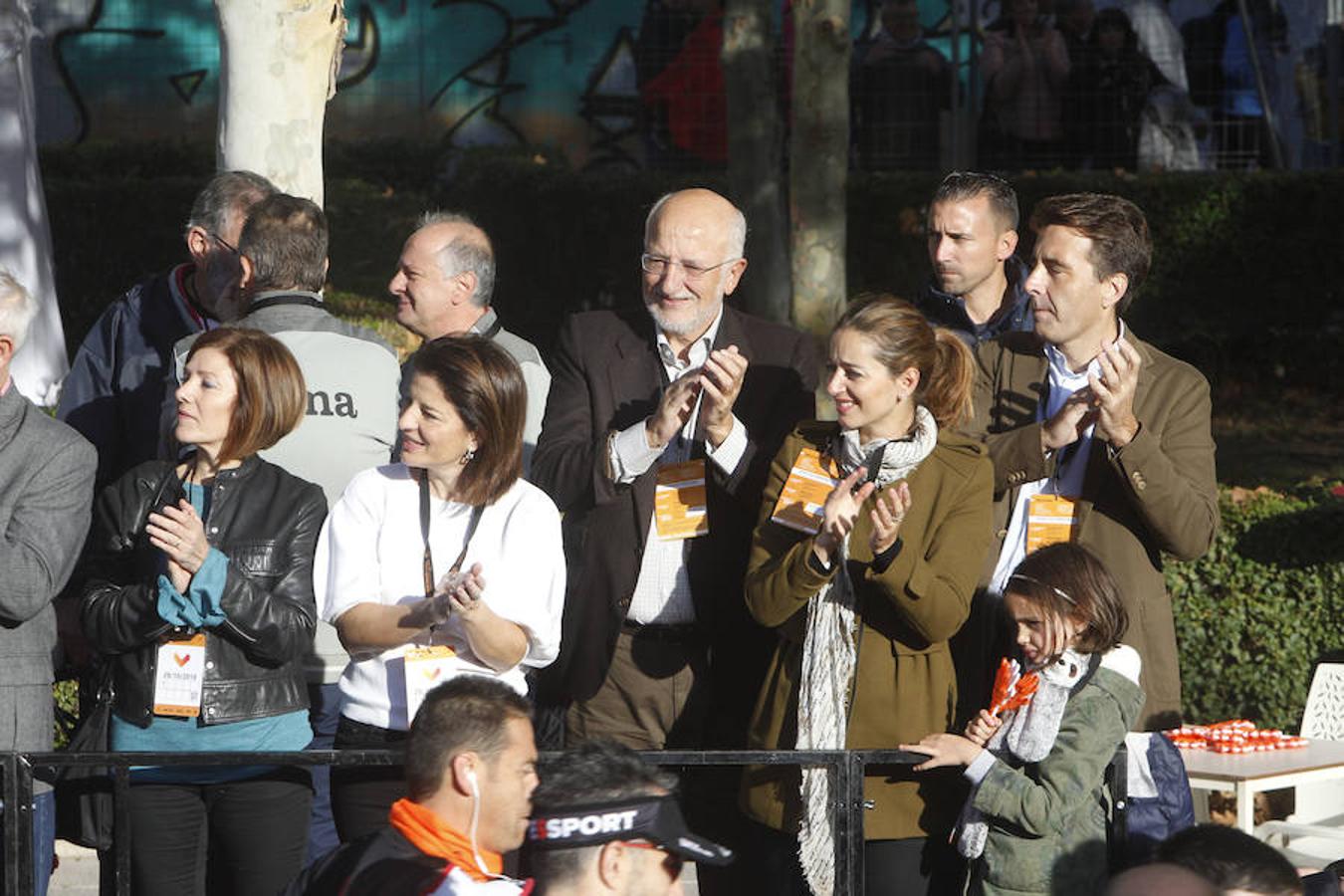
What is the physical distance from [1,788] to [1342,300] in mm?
12401

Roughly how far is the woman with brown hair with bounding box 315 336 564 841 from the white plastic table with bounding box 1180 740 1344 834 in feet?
8.17

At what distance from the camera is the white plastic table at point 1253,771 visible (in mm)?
6172

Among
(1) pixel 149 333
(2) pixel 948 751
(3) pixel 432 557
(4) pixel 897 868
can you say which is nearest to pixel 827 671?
(2) pixel 948 751

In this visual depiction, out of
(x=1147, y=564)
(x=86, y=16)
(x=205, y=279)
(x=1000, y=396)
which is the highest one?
(x=86, y=16)

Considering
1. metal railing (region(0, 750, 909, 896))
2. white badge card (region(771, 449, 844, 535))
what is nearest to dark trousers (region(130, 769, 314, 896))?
metal railing (region(0, 750, 909, 896))

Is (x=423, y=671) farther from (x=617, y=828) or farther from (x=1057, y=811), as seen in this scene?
(x=1057, y=811)

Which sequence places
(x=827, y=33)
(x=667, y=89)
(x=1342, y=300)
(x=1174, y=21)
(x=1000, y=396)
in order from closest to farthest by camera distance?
(x=1000, y=396) → (x=827, y=33) → (x=1342, y=300) → (x=1174, y=21) → (x=667, y=89)

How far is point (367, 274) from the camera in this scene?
1565 cm

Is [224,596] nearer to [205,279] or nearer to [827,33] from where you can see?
[205,279]

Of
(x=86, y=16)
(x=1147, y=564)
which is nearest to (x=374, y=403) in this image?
(x=1147, y=564)

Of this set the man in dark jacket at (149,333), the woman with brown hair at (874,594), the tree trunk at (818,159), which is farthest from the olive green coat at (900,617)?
the tree trunk at (818,159)

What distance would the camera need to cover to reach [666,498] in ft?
16.2

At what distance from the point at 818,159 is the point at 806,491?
6524 millimetres

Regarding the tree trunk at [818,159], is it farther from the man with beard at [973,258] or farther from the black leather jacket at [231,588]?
the black leather jacket at [231,588]
